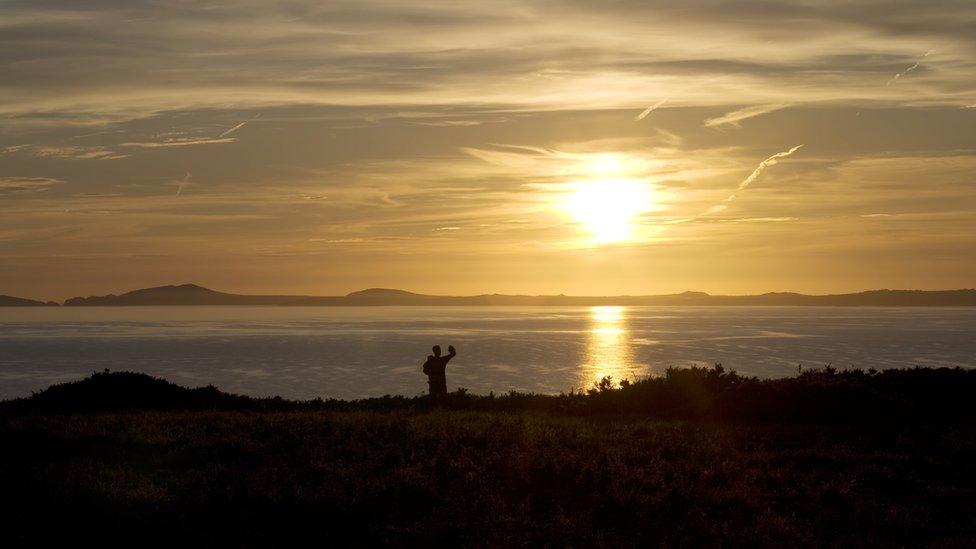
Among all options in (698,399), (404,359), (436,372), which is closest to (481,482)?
(698,399)

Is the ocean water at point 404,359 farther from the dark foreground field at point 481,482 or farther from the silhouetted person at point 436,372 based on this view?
the dark foreground field at point 481,482

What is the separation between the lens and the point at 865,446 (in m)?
18.9

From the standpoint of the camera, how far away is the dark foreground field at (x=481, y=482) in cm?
1280

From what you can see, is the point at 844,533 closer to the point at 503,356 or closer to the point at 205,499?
the point at 205,499

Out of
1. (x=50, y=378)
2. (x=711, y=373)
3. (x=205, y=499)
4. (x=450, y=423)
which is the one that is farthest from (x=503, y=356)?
(x=205, y=499)

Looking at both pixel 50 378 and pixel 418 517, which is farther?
pixel 50 378

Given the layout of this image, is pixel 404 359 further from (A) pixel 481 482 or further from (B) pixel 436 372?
(A) pixel 481 482

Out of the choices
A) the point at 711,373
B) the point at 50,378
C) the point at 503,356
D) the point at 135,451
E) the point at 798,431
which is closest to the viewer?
the point at 135,451

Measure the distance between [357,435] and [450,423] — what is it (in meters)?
2.58

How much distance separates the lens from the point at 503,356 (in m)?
105

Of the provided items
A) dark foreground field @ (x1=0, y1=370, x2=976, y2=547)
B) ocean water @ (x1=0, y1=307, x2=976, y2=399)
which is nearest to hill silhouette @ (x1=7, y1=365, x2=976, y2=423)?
dark foreground field @ (x1=0, y1=370, x2=976, y2=547)

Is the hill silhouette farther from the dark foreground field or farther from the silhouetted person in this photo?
the dark foreground field

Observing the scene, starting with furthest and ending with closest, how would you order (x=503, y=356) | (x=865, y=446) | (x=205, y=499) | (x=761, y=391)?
(x=503, y=356) < (x=761, y=391) < (x=865, y=446) < (x=205, y=499)

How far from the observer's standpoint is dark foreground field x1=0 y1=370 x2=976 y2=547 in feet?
42.0
